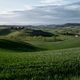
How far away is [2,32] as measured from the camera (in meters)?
160

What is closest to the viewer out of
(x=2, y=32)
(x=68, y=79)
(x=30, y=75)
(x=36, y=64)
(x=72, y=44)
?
(x=68, y=79)

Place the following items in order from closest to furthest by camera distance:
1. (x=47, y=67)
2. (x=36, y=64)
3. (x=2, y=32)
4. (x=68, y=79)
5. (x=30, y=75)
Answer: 1. (x=68, y=79)
2. (x=30, y=75)
3. (x=47, y=67)
4. (x=36, y=64)
5. (x=2, y=32)

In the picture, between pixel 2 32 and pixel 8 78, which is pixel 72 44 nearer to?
pixel 8 78

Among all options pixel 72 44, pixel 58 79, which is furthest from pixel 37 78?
pixel 72 44

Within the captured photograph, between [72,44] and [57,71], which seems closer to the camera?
[57,71]

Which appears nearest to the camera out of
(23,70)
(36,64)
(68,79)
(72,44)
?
(68,79)

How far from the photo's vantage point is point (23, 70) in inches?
828

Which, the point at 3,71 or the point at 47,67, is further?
the point at 47,67

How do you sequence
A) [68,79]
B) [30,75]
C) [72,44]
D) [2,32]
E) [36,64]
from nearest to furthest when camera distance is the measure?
[68,79]
[30,75]
[36,64]
[72,44]
[2,32]

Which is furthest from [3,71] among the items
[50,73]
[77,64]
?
[77,64]

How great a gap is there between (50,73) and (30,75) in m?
1.80

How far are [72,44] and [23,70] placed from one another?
4844 centimetres

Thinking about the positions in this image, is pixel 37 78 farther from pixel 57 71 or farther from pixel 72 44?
pixel 72 44

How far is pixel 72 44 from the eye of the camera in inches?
2697
